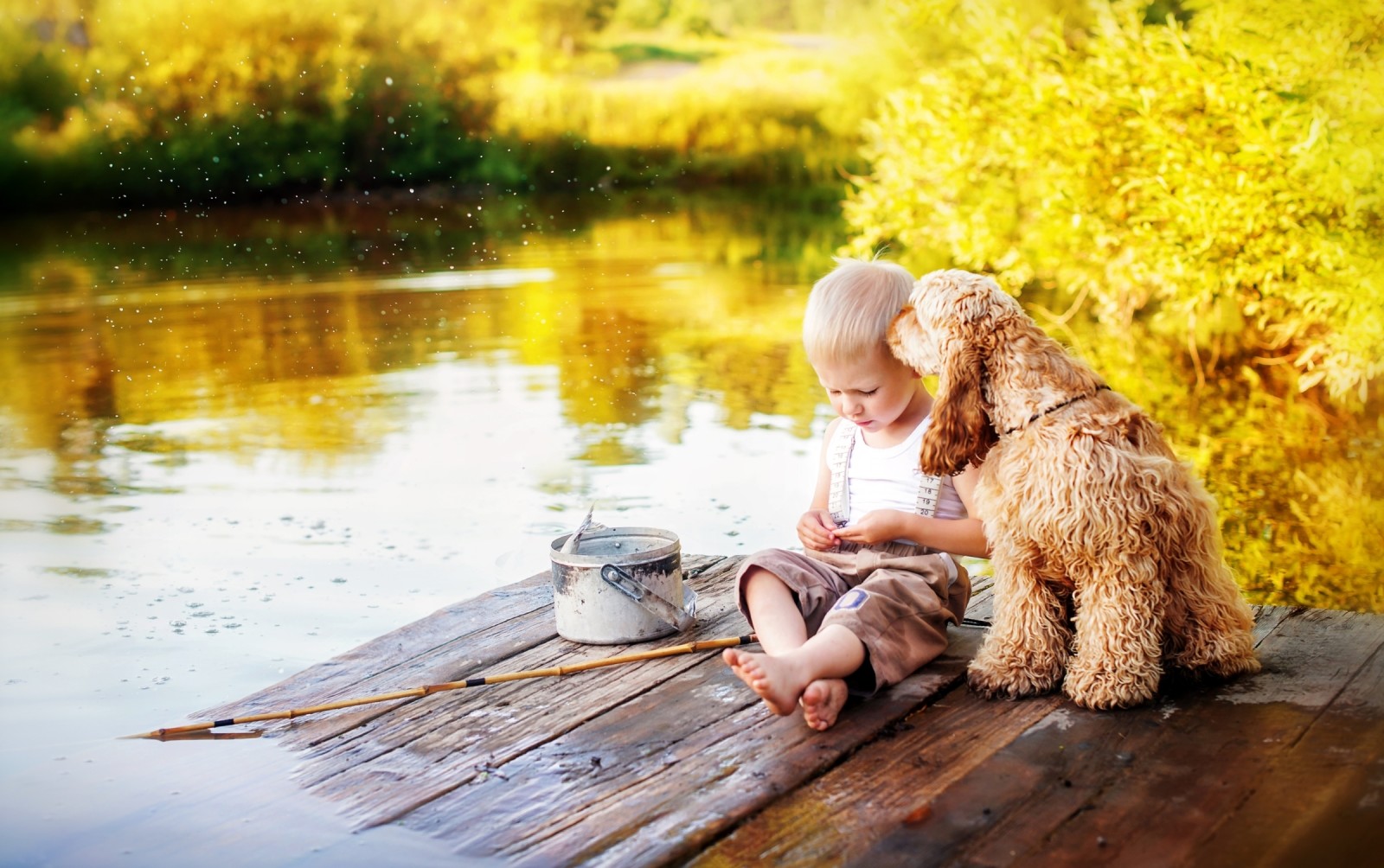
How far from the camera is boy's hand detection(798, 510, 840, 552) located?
3727 millimetres

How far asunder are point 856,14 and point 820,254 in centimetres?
1300

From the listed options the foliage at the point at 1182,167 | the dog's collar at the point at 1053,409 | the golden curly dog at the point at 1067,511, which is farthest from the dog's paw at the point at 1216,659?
the foliage at the point at 1182,167

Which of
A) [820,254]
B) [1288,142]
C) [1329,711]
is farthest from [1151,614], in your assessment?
[820,254]

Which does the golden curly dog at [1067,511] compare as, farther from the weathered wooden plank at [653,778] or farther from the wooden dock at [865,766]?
the weathered wooden plank at [653,778]

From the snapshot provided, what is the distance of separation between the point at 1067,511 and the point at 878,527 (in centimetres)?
63

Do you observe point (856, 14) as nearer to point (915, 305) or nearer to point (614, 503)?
point (614, 503)

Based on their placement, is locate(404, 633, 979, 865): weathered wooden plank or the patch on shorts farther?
the patch on shorts

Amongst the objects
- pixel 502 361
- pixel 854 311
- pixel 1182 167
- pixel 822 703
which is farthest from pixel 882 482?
pixel 502 361

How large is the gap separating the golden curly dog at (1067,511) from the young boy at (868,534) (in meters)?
0.24

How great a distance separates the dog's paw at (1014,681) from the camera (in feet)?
10.9

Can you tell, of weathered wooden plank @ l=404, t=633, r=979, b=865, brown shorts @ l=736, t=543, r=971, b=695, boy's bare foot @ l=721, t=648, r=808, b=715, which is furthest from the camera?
brown shorts @ l=736, t=543, r=971, b=695

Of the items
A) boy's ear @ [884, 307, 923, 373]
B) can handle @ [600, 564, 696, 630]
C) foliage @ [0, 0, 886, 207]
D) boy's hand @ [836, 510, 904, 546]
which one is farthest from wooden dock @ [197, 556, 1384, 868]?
foliage @ [0, 0, 886, 207]

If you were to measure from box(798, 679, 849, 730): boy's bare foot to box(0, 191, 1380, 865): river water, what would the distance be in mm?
933

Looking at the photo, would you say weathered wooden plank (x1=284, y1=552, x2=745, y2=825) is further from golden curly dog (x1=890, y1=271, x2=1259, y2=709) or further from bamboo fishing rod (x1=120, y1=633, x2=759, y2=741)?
golden curly dog (x1=890, y1=271, x2=1259, y2=709)
